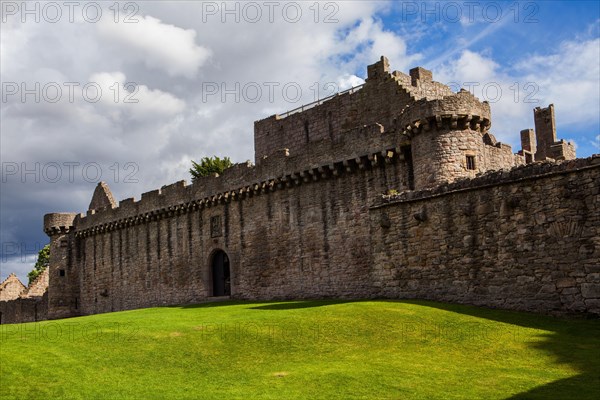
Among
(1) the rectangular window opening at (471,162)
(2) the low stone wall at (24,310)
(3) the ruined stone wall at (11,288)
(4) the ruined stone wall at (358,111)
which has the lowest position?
(2) the low stone wall at (24,310)

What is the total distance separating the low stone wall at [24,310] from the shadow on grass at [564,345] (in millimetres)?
39075

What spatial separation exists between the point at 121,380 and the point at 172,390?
4.14 feet

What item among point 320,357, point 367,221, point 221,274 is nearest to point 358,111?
point 367,221

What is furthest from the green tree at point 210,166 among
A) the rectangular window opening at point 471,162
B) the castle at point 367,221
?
the rectangular window opening at point 471,162

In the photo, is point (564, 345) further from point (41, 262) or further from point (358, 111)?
point (41, 262)

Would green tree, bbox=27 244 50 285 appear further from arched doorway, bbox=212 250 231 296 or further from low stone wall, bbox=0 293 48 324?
arched doorway, bbox=212 250 231 296

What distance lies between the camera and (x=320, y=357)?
14.5 m

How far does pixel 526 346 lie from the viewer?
14367mm

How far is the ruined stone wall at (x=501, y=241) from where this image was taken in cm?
1692

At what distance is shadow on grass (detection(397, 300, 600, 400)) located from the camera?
11188mm

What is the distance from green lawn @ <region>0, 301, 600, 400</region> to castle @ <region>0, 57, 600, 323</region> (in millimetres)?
1868

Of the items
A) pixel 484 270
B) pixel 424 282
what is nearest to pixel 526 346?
pixel 484 270

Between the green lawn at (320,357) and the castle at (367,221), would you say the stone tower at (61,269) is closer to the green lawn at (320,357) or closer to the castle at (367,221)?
the castle at (367,221)

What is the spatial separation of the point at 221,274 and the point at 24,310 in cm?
2435
